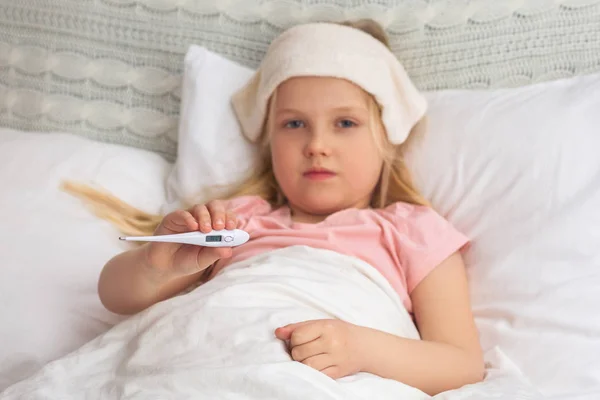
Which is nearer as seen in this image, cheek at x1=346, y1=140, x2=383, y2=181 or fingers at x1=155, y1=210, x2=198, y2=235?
fingers at x1=155, y1=210, x2=198, y2=235

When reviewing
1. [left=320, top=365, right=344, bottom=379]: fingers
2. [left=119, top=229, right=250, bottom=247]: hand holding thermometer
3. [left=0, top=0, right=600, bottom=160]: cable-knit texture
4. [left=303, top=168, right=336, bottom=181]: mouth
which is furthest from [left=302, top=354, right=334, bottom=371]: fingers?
[left=0, top=0, right=600, bottom=160]: cable-knit texture

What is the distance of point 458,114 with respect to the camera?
128cm

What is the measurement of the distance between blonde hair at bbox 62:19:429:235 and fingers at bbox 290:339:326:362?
1.41 ft

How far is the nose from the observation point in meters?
1.18

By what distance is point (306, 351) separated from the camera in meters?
0.89

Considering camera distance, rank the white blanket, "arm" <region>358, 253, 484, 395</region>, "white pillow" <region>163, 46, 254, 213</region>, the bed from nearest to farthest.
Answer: the white blanket < "arm" <region>358, 253, 484, 395</region> < the bed < "white pillow" <region>163, 46, 254, 213</region>

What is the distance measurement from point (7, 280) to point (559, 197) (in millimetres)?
898

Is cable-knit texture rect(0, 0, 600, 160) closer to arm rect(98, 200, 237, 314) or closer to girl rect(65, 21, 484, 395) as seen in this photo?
girl rect(65, 21, 484, 395)

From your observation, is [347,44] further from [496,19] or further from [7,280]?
[7,280]

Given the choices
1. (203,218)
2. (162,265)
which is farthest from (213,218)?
(162,265)

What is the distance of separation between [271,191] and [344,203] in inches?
7.1

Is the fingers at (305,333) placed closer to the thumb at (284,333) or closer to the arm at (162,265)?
the thumb at (284,333)

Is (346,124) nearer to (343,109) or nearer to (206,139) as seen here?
(343,109)

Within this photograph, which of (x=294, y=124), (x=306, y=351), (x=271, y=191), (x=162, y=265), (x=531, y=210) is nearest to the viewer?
(x=306, y=351)
